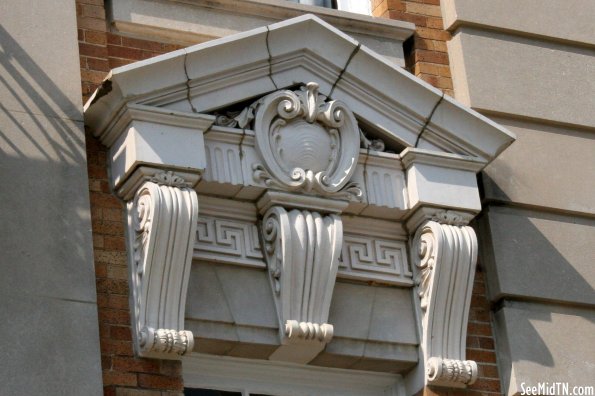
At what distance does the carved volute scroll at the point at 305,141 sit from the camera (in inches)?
394

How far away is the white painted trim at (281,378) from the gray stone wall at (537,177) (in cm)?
81

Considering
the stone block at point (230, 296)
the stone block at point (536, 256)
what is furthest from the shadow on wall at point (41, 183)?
the stone block at point (536, 256)

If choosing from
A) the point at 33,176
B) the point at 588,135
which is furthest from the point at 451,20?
the point at 33,176

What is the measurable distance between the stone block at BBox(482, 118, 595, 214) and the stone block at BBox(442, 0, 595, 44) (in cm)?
74

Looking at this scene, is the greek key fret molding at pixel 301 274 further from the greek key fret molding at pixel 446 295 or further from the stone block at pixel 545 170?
the stone block at pixel 545 170

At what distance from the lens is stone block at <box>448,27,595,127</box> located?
36.8 feet

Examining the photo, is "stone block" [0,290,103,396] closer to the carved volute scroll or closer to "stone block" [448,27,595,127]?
the carved volute scroll

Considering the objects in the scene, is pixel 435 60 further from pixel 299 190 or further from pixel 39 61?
pixel 39 61

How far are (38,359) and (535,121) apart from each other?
410 cm

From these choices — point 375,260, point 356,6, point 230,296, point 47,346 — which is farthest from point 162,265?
point 356,6

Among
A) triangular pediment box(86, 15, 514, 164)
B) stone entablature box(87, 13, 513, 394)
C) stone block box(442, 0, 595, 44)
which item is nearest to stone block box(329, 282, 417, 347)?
stone entablature box(87, 13, 513, 394)

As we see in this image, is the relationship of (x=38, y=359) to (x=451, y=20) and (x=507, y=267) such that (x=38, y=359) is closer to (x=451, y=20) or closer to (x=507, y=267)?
(x=507, y=267)

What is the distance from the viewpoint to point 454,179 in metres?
10.5

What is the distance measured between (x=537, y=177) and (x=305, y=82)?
1.80m
